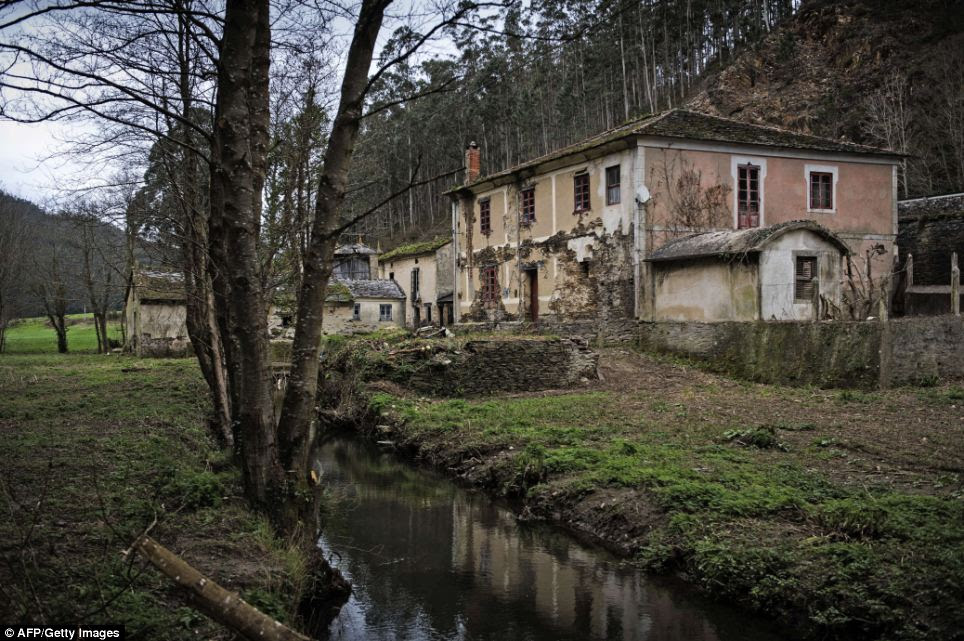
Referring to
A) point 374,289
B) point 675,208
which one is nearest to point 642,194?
point 675,208

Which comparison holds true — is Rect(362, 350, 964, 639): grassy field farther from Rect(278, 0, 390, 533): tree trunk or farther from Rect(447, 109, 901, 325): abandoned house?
Rect(447, 109, 901, 325): abandoned house

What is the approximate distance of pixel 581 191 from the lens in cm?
2548

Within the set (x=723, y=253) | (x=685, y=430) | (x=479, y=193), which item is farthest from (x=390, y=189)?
(x=685, y=430)

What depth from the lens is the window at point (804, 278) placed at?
1977 cm

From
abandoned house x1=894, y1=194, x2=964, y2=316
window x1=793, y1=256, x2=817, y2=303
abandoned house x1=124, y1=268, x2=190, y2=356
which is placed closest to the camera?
window x1=793, y1=256, x2=817, y2=303

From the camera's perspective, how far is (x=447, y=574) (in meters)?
7.84

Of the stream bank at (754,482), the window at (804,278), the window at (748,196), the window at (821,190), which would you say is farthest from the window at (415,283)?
the window at (804,278)

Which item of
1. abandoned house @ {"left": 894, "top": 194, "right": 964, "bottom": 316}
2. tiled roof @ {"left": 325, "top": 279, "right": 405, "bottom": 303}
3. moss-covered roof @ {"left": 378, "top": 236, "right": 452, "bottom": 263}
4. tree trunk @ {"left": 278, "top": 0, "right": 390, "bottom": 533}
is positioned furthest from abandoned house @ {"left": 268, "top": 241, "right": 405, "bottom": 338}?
tree trunk @ {"left": 278, "top": 0, "right": 390, "bottom": 533}

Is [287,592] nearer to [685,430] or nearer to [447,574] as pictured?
[447,574]

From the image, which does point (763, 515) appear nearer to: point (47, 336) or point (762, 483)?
point (762, 483)

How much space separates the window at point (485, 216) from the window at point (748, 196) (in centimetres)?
1033

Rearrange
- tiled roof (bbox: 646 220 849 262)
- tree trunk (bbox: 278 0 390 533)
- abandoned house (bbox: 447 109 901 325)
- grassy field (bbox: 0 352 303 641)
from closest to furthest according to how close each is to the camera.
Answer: grassy field (bbox: 0 352 303 641) < tree trunk (bbox: 278 0 390 533) < tiled roof (bbox: 646 220 849 262) < abandoned house (bbox: 447 109 901 325)

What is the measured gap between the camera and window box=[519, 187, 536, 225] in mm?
27909

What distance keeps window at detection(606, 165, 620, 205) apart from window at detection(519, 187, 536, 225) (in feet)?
13.6
